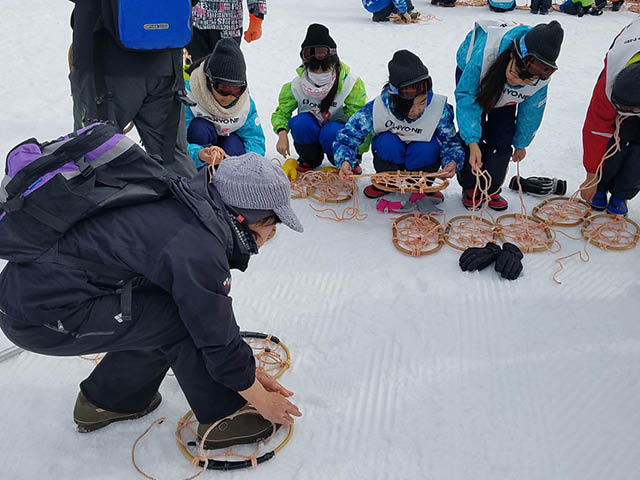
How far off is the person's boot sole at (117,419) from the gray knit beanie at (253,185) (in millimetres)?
916

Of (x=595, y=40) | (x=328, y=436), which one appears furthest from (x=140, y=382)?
(x=595, y=40)

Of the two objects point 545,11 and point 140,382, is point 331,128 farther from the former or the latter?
point 545,11

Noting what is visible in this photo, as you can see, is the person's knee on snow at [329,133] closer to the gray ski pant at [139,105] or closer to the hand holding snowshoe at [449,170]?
the hand holding snowshoe at [449,170]

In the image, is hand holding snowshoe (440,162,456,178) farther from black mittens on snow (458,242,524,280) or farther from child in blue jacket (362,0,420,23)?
child in blue jacket (362,0,420,23)

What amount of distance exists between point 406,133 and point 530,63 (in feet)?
2.51

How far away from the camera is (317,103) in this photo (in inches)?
144

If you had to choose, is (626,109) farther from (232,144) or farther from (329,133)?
(232,144)

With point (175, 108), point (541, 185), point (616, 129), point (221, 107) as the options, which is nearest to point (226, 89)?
point (221, 107)

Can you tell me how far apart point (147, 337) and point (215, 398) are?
1.08 ft

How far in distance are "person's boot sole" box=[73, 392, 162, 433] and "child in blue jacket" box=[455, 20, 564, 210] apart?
6.35ft

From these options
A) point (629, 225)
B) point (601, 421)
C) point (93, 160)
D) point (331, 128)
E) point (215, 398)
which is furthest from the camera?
point (331, 128)

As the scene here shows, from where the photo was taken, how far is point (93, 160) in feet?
5.22

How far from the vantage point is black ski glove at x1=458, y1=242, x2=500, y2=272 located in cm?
282

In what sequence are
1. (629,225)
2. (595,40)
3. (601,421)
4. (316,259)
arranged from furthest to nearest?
(595,40) < (629,225) < (316,259) < (601,421)
